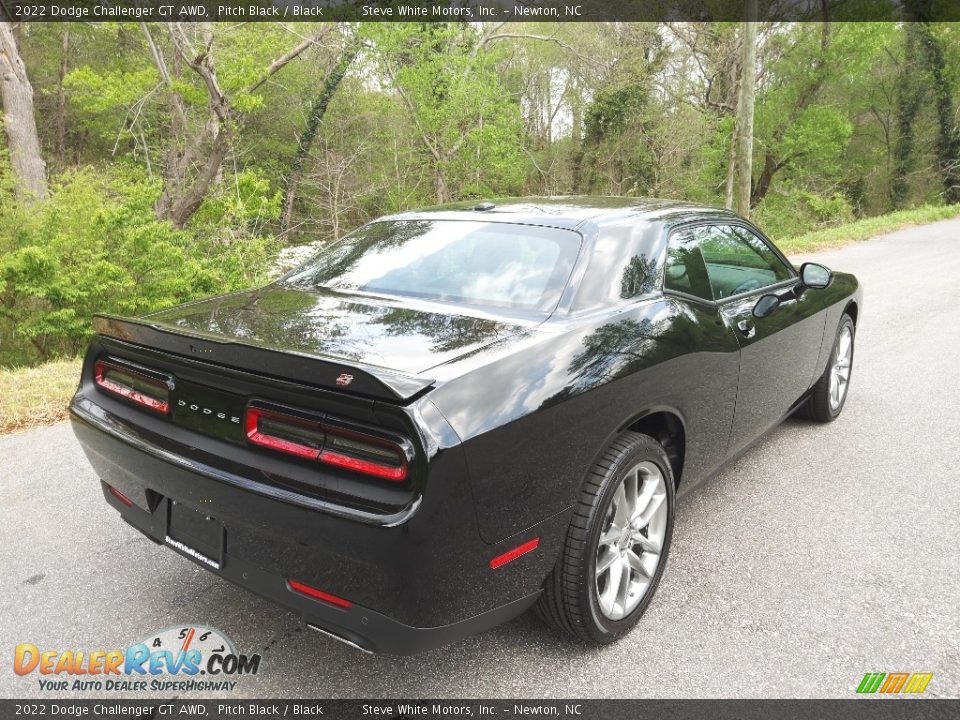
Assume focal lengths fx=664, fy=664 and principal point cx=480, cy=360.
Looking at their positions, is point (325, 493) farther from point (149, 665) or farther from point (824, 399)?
point (824, 399)

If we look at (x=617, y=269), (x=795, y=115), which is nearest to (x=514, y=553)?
(x=617, y=269)

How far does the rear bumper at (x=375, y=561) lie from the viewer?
1.69 meters

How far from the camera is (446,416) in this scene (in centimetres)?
172

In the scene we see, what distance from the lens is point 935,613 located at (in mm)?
2475

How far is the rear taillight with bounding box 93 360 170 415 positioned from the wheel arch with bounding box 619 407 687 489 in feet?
5.24

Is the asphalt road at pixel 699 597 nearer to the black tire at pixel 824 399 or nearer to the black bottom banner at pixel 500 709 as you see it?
the black bottom banner at pixel 500 709

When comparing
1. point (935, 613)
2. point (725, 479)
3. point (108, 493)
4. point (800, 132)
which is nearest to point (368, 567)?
point (108, 493)

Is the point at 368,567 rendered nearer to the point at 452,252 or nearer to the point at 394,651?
the point at 394,651

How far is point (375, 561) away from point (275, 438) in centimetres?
46

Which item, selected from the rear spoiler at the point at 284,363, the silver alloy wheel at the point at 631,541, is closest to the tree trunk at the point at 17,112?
the rear spoiler at the point at 284,363

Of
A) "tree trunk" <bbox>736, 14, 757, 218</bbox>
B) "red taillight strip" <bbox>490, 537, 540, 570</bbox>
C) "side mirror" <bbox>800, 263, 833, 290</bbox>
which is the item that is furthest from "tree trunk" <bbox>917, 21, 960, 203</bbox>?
"red taillight strip" <bbox>490, 537, 540, 570</bbox>

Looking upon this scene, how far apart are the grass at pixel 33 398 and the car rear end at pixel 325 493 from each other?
3.11 metres

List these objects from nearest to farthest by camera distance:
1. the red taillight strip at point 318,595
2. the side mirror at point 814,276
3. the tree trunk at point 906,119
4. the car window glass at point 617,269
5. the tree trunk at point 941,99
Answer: the red taillight strip at point 318,595 < the car window glass at point 617,269 < the side mirror at point 814,276 < the tree trunk at point 941,99 < the tree trunk at point 906,119

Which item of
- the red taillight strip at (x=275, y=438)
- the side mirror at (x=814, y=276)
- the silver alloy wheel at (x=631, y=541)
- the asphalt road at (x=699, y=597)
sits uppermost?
the side mirror at (x=814, y=276)
